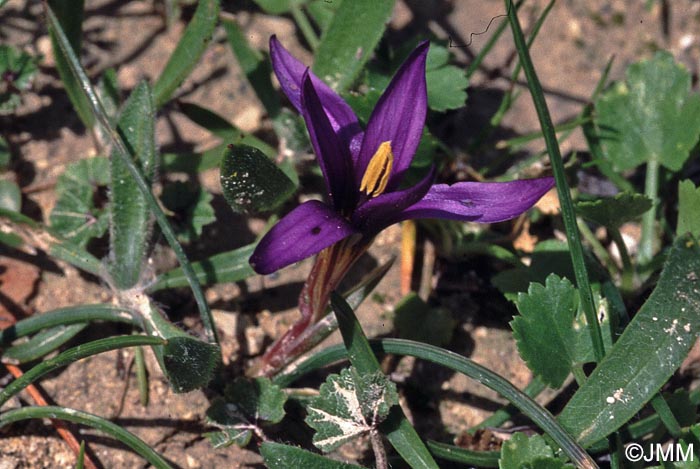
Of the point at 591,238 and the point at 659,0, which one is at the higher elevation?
the point at 659,0

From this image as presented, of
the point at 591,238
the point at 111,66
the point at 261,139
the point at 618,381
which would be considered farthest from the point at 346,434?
the point at 111,66

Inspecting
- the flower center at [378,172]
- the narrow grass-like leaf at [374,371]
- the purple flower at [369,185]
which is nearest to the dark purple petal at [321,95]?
the purple flower at [369,185]

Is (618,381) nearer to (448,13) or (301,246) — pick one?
(301,246)

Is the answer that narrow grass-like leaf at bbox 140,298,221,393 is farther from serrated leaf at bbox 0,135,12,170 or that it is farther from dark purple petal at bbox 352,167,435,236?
serrated leaf at bbox 0,135,12,170

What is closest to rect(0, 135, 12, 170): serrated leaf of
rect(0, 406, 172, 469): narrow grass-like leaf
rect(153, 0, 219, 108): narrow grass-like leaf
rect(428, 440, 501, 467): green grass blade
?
rect(153, 0, 219, 108): narrow grass-like leaf

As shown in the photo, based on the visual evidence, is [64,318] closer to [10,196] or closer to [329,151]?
[10,196]

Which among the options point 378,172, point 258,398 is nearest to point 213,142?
point 258,398

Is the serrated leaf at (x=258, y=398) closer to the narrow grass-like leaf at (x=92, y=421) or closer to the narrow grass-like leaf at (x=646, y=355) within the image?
the narrow grass-like leaf at (x=92, y=421)
